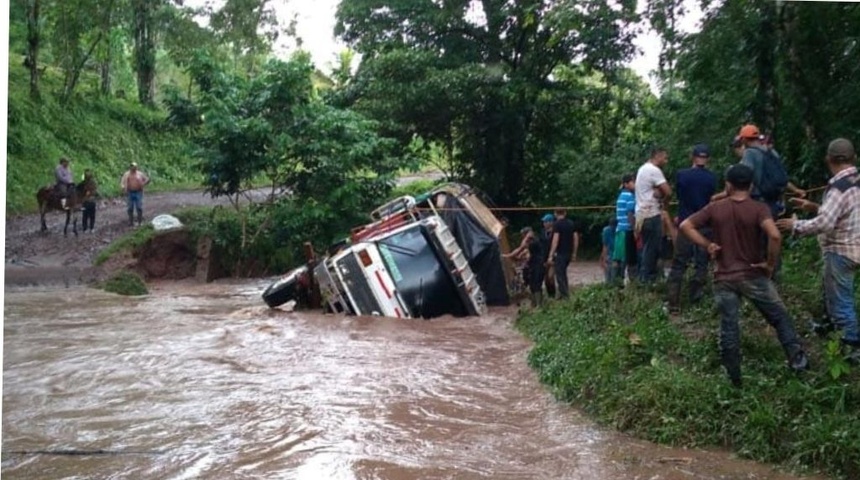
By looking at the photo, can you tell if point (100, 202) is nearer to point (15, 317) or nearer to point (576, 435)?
point (15, 317)

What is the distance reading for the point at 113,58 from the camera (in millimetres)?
28359

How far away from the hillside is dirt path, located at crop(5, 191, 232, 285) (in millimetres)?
1349

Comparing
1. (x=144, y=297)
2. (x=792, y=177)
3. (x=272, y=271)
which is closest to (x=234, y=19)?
(x=272, y=271)

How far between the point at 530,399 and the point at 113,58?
82.7 feet

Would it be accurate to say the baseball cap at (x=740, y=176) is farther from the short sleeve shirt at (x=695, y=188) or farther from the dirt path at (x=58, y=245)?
the dirt path at (x=58, y=245)

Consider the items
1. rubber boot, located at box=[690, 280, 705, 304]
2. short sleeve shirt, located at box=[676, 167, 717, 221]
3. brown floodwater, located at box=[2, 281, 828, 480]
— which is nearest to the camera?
brown floodwater, located at box=[2, 281, 828, 480]

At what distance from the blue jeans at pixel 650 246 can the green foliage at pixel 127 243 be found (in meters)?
10.6

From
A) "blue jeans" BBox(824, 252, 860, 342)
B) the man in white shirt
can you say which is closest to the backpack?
"blue jeans" BBox(824, 252, 860, 342)

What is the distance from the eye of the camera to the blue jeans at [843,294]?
5570 millimetres

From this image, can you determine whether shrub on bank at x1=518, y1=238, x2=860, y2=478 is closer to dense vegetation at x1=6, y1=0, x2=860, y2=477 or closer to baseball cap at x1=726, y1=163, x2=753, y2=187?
dense vegetation at x1=6, y1=0, x2=860, y2=477

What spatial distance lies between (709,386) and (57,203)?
14715mm

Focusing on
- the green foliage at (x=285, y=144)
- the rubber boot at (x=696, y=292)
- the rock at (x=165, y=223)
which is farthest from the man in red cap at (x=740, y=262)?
the rock at (x=165, y=223)

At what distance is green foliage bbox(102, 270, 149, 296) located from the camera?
1402 centimetres

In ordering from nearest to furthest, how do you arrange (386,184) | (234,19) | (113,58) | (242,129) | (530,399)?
(530,399), (242,129), (386,184), (234,19), (113,58)
